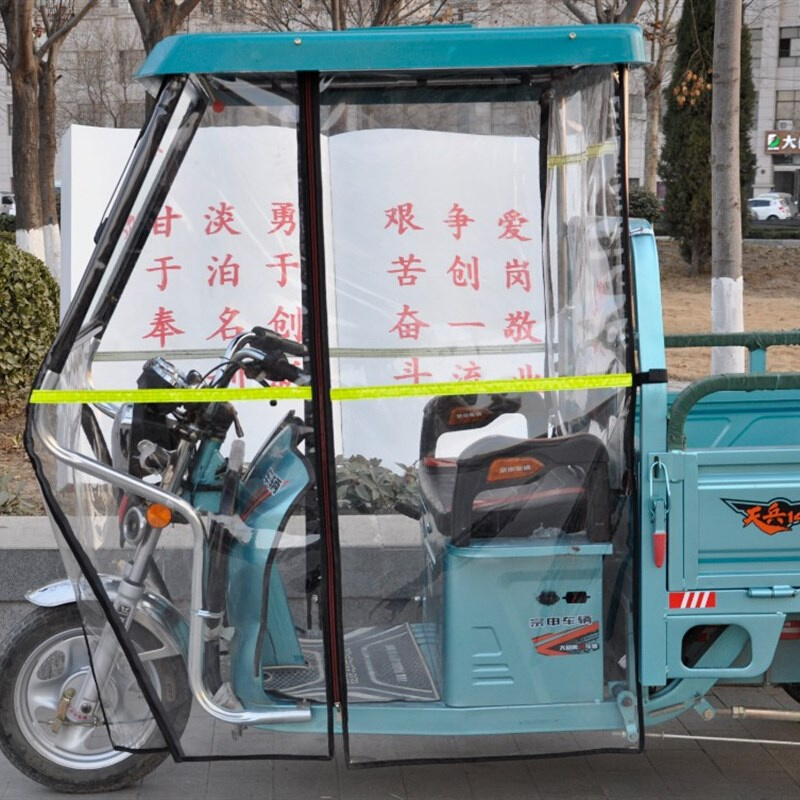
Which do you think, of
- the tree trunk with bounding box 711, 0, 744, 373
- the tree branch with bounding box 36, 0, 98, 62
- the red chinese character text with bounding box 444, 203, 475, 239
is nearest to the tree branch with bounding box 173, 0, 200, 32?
the tree branch with bounding box 36, 0, 98, 62

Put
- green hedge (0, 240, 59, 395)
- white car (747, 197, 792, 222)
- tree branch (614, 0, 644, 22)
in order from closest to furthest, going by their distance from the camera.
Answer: green hedge (0, 240, 59, 395)
tree branch (614, 0, 644, 22)
white car (747, 197, 792, 222)

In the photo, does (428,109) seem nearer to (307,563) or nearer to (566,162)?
(566,162)

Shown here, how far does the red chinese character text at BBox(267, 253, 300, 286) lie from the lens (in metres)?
3.35

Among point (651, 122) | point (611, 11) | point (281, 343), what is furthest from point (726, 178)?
point (651, 122)

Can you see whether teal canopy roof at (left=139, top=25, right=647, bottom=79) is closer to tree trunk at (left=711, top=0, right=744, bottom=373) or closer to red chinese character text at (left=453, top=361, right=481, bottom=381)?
red chinese character text at (left=453, top=361, right=481, bottom=381)

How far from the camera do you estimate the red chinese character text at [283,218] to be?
334cm

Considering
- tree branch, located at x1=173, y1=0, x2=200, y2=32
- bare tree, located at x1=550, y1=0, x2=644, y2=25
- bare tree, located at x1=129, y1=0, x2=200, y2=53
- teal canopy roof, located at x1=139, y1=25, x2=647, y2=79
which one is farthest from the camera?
bare tree, located at x1=550, y1=0, x2=644, y2=25

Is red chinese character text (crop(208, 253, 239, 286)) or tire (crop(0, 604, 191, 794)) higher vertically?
red chinese character text (crop(208, 253, 239, 286))

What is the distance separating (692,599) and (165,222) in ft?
5.84

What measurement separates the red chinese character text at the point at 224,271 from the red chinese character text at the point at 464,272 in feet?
1.94

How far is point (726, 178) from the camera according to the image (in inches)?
305

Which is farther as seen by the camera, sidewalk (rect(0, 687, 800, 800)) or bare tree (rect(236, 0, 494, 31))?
bare tree (rect(236, 0, 494, 31))

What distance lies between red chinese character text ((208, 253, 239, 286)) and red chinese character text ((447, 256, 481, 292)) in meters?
0.59

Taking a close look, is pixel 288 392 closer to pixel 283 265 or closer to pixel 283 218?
pixel 283 265
